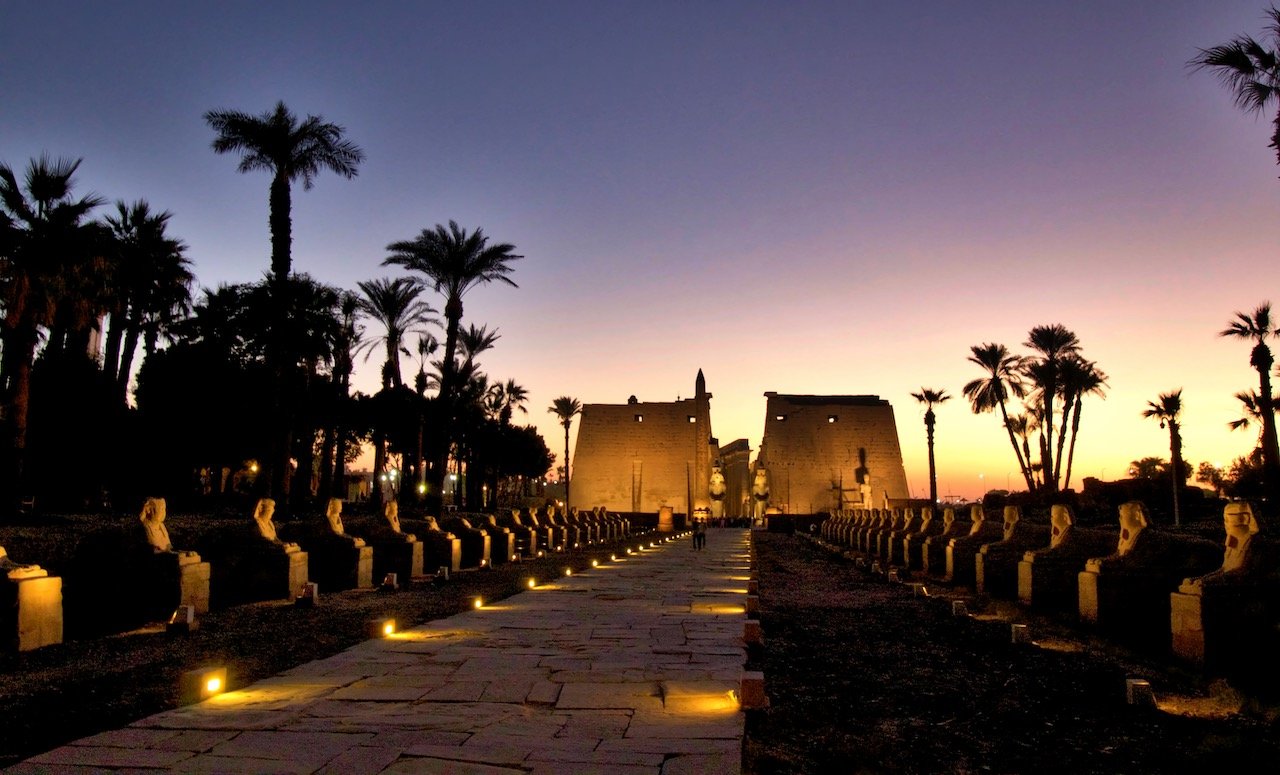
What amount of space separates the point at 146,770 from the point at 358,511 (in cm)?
3129

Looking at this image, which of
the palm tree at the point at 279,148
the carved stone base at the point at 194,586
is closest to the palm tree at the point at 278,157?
the palm tree at the point at 279,148

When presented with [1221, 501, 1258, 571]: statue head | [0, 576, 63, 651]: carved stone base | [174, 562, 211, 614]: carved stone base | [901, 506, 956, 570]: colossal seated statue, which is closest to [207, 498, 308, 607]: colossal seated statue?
[174, 562, 211, 614]: carved stone base

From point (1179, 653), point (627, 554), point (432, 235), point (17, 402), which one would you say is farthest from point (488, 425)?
point (1179, 653)

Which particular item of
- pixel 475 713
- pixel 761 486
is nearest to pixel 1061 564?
pixel 475 713

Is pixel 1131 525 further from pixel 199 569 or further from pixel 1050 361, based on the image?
pixel 1050 361

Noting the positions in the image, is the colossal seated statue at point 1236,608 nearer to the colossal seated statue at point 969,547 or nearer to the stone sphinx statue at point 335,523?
the colossal seated statue at point 969,547

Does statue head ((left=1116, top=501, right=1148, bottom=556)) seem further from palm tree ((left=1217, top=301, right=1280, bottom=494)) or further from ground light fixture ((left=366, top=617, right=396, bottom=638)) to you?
palm tree ((left=1217, top=301, right=1280, bottom=494))

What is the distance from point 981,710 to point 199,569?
25.9ft

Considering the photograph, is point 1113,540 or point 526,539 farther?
point 526,539

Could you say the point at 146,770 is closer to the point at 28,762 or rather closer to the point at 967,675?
the point at 28,762

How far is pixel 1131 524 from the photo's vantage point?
8656 millimetres

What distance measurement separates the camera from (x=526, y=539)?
866 inches

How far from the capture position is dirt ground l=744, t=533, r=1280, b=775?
434 cm

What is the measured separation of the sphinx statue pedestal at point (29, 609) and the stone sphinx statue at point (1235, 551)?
363 inches
